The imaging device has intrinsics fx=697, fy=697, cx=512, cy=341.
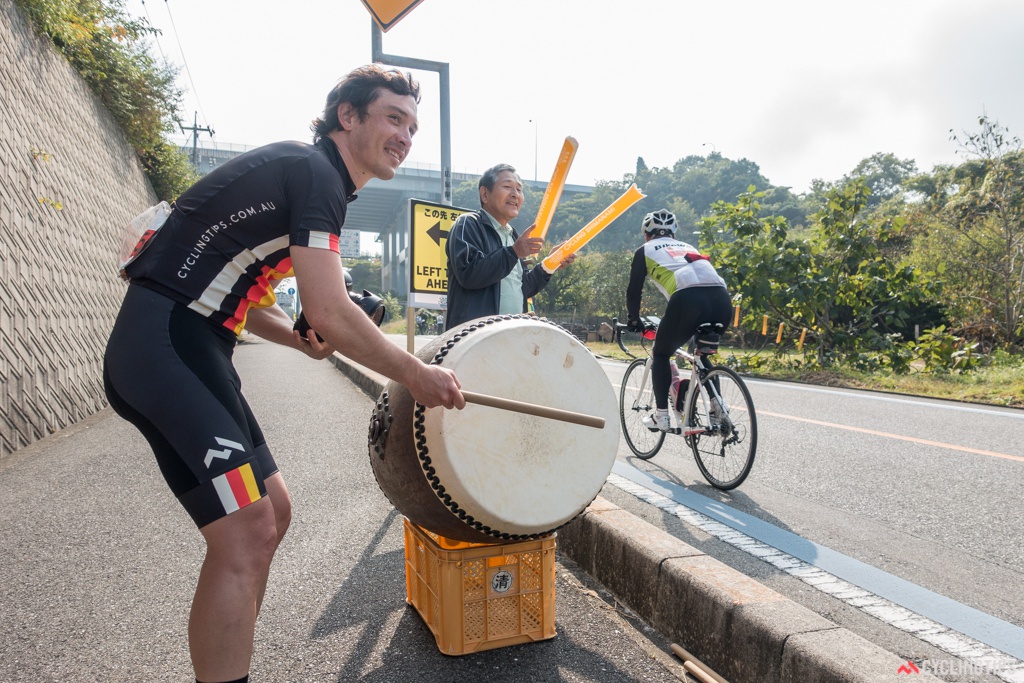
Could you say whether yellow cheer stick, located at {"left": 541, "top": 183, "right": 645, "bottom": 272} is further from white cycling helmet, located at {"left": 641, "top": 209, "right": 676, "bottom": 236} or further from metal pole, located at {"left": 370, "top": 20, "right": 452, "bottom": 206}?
metal pole, located at {"left": 370, "top": 20, "right": 452, "bottom": 206}

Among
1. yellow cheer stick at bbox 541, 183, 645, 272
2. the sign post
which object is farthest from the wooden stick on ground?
the sign post

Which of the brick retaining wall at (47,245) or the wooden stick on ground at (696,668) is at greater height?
the brick retaining wall at (47,245)

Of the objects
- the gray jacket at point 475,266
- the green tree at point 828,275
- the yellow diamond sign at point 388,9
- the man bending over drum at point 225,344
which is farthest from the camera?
the green tree at point 828,275

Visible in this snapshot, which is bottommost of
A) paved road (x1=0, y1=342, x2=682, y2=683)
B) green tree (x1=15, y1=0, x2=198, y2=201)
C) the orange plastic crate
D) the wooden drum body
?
paved road (x1=0, y1=342, x2=682, y2=683)

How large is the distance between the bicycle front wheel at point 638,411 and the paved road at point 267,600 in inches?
87.7

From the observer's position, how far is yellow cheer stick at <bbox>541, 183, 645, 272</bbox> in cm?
348

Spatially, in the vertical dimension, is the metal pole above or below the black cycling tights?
above

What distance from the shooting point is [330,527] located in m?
3.81

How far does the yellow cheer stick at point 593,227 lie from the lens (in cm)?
348

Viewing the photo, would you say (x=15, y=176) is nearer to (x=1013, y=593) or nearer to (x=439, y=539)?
(x=439, y=539)

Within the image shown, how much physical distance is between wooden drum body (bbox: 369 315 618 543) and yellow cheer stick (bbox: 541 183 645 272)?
4.32 feet

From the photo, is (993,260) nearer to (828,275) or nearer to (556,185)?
(828,275)

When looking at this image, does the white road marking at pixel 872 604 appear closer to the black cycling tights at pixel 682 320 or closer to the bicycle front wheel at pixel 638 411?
the black cycling tights at pixel 682 320

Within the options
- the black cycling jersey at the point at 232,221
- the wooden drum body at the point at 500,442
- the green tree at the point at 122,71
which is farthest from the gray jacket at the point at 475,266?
the green tree at the point at 122,71
